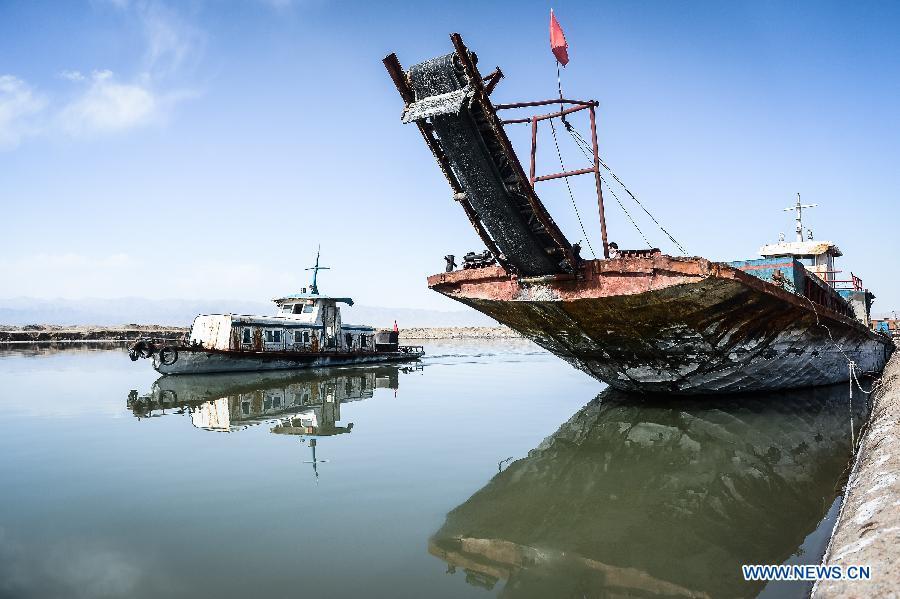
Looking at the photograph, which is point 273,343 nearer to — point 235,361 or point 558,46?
point 235,361

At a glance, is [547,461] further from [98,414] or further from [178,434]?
[98,414]

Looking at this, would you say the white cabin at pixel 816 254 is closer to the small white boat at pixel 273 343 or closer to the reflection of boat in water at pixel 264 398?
the reflection of boat in water at pixel 264 398

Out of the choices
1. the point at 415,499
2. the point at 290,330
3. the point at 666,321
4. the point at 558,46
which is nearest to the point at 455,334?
the point at 290,330

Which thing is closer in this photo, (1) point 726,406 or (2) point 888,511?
(2) point 888,511

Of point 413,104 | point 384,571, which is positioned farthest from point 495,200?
point 384,571

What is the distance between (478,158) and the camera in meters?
7.94

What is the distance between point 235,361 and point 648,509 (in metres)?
20.8

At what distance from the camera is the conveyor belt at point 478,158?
727 centimetres

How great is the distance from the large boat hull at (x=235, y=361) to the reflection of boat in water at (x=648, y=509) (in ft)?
56.1

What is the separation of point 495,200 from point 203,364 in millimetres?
18669

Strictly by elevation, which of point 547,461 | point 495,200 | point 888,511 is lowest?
point 547,461

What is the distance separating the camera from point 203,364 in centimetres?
2248

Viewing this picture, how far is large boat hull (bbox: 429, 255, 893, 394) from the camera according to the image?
30.9 ft

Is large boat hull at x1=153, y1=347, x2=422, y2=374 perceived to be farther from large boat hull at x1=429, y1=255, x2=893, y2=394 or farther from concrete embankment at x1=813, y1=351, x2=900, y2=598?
concrete embankment at x1=813, y1=351, x2=900, y2=598
